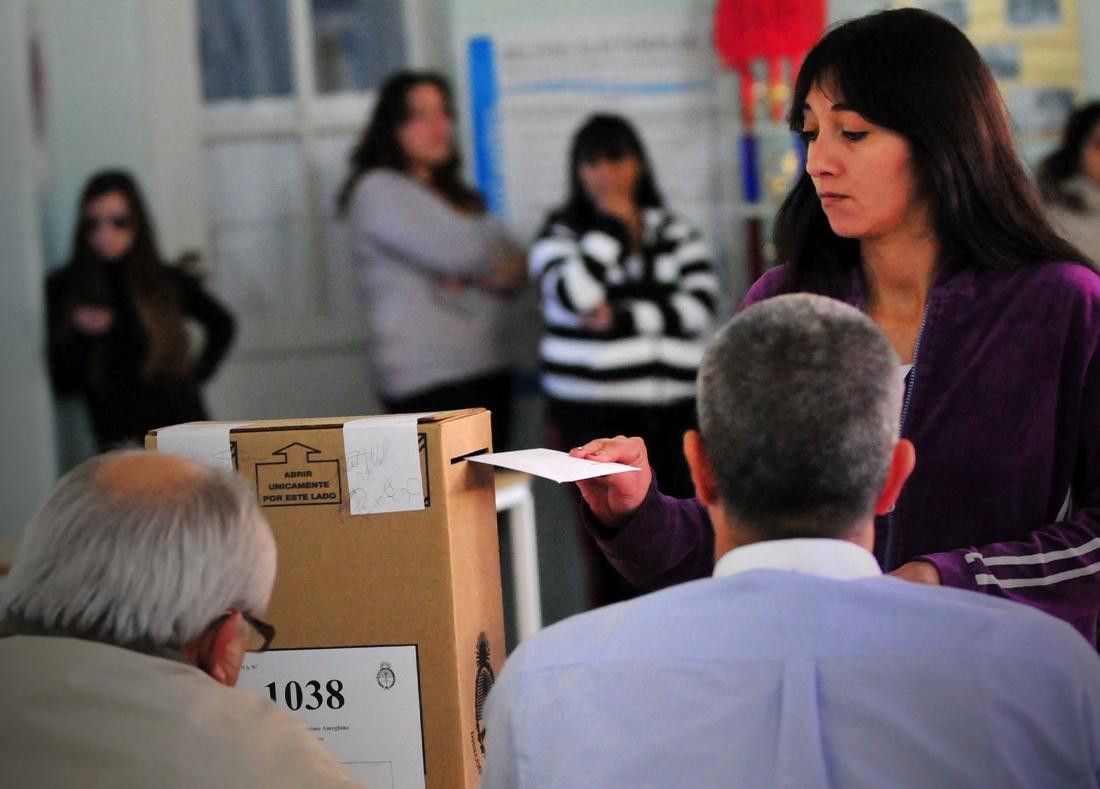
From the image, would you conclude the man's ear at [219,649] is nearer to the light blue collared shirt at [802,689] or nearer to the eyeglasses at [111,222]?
the light blue collared shirt at [802,689]

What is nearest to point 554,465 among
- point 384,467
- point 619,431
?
point 384,467

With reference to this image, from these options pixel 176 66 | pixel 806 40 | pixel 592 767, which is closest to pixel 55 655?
pixel 592 767

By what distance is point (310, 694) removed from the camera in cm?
149

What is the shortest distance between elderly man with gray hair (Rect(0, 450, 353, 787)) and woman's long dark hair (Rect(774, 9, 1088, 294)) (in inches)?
32.2

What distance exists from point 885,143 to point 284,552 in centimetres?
80

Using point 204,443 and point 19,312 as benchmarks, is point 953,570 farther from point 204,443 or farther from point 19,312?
point 19,312

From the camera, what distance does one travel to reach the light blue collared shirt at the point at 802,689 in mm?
932

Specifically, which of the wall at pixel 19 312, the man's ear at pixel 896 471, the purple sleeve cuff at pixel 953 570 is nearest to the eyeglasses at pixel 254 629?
the man's ear at pixel 896 471

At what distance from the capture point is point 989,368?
152 cm

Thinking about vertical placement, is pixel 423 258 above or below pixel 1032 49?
below

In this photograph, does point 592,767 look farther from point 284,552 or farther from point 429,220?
point 429,220

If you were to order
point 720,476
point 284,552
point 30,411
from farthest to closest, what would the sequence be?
point 30,411
point 284,552
point 720,476

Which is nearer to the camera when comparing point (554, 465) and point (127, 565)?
point (127, 565)

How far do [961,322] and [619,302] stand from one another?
2111 millimetres
